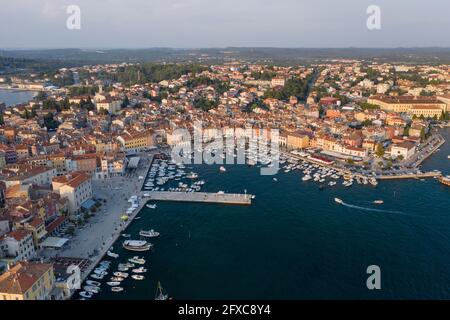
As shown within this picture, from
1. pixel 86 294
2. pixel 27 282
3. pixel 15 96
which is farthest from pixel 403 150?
pixel 15 96

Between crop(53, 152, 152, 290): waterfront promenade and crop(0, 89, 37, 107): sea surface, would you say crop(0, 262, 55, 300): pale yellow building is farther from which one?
crop(0, 89, 37, 107): sea surface

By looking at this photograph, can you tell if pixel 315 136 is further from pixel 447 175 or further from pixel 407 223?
pixel 407 223

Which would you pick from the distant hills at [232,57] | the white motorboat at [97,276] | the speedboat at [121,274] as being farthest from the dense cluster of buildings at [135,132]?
the distant hills at [232,57]

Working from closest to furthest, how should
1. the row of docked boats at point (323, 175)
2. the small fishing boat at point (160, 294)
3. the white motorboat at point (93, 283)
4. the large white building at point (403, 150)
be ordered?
1. the small fishing boat at point (160, 294)
2. the white motorboat at point (93, 283)
3. the row of docked boats at point (323, 175)
4. the large white building at point (403, 150)

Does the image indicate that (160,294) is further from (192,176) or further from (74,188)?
(192,176)

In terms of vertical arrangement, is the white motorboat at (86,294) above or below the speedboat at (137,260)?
below

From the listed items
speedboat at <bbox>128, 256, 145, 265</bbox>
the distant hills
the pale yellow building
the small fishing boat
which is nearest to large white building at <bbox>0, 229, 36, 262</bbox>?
the pale yellow building

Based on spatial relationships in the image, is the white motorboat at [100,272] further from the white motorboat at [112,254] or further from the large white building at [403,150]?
the large white building at [403,150]
